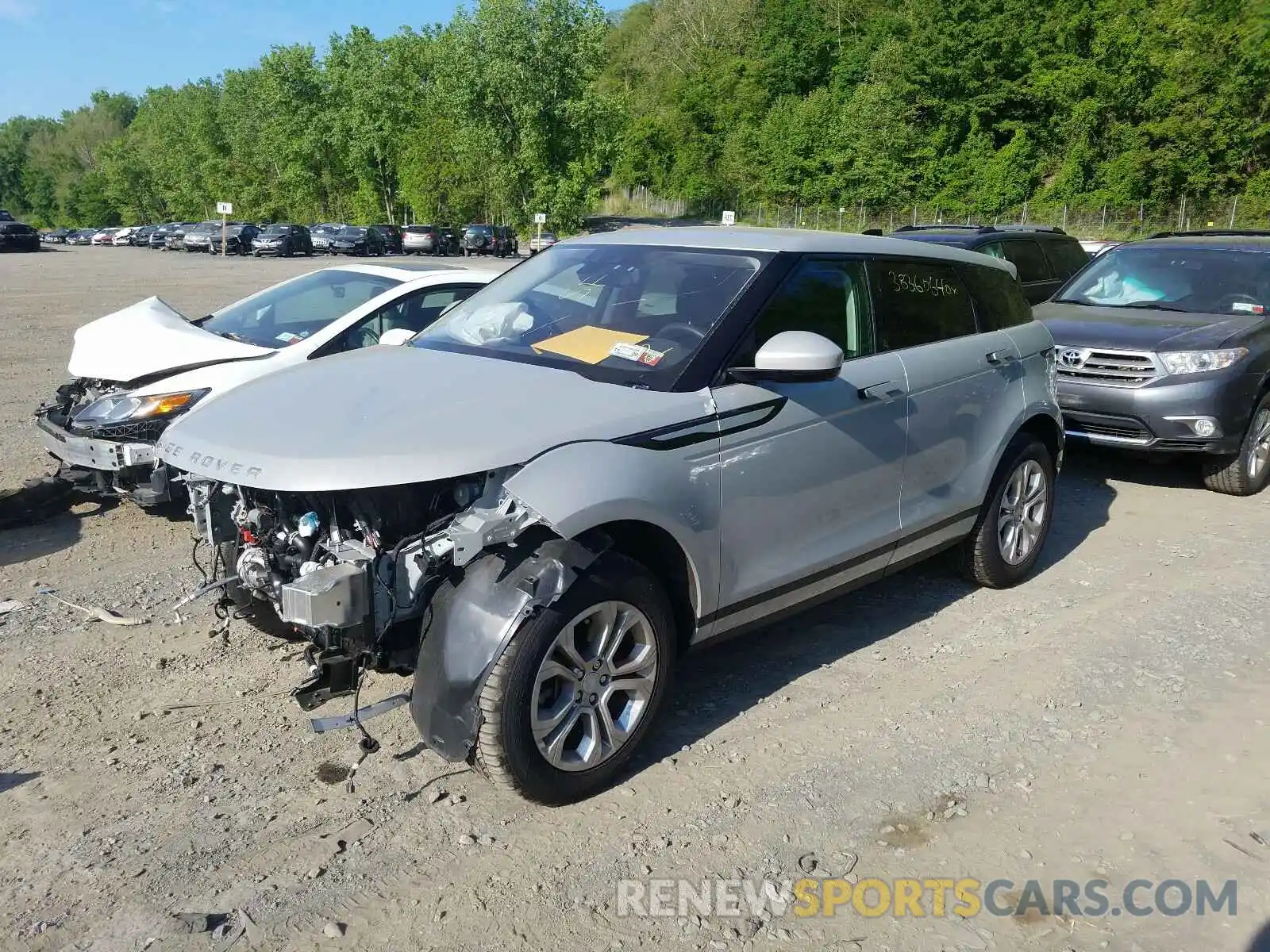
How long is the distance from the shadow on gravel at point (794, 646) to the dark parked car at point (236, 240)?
52799 millimetres

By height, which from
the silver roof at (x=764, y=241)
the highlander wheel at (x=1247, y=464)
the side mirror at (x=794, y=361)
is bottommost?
the highlander wheel at (x=1247, y=464)

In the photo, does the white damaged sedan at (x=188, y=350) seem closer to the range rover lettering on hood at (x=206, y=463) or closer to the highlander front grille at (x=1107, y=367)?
the range rover lettering on hood at (x=206, y=463)

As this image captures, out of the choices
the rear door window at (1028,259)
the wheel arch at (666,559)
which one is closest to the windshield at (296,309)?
the wheel arch at (666,559)

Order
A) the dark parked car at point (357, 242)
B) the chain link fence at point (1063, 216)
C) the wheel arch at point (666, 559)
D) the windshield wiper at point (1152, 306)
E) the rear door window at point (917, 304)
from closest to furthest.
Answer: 1. the wheel arch at point (666, 559)
2. the rear door window at point (917, 304)
3. the windshield wiper at point (1152, 306)
4. the chain link fence at point (1063, 216)
5. the dark parked car at point (357, 242)

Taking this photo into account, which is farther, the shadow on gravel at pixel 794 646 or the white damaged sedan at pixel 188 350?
the white damaged sedan at pixel 188 350

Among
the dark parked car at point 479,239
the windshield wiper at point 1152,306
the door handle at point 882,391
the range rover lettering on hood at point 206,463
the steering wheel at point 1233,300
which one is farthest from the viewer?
the dark parked car at point 479,239

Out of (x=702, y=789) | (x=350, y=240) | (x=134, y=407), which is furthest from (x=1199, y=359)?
(x=350, y=240)

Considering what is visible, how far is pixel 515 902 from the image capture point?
9.64 feet

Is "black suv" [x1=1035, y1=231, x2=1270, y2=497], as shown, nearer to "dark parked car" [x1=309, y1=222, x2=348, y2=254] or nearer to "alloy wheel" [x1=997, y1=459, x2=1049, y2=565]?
"alloy wheel" [x1=997, y1=459, x2=1049, y2=565]

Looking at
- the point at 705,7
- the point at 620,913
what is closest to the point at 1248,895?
the point at 620,913

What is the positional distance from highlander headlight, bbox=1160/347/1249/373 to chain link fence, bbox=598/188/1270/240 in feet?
93.0

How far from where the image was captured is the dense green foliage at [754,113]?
157ft

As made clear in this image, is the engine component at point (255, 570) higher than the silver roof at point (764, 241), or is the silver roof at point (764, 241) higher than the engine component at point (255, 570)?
the silver roof at point (764, 241)

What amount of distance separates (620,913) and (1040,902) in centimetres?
125
